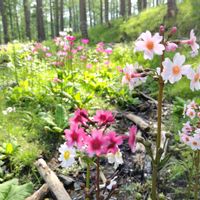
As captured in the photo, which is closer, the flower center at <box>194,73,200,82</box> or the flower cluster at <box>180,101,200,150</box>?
the flower center at <box>194,73,200,82</box>

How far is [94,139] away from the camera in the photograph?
171 cm

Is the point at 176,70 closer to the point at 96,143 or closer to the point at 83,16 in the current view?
the point at 96,143

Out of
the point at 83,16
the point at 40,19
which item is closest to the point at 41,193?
the point at 83,16

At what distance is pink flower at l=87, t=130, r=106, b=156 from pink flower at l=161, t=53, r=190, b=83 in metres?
0.47

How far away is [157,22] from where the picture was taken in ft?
44.4

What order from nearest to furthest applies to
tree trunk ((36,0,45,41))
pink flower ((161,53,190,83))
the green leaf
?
1. pink flower ((161,53,190,83))
2. the green leaf
3. tree trunk ((36,0,45,41))

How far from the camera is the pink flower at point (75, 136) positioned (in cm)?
180

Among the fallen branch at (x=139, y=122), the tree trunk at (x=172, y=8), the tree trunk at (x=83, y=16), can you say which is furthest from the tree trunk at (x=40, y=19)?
the fallen branch at (x=139, y=122)

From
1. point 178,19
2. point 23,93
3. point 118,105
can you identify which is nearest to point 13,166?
point 23,93

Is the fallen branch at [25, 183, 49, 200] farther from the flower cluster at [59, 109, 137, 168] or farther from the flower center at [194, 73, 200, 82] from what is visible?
the flower center at [194, 73, 200, 82]

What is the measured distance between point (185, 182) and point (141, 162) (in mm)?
545

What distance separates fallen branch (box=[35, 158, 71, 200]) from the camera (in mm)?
3209

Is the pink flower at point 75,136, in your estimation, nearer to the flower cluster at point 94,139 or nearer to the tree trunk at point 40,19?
the flower cluster at point 94,139

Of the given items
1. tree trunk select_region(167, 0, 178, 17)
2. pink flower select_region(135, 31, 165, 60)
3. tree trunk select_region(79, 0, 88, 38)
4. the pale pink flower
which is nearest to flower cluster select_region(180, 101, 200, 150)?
the pale pink flower
